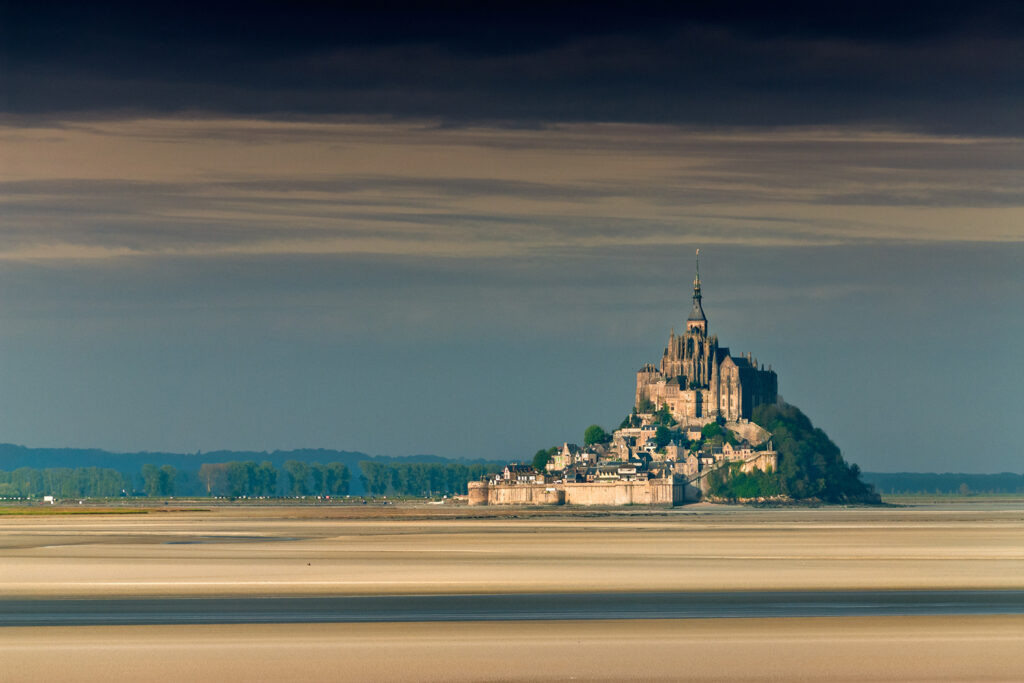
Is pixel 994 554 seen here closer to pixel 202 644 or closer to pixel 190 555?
pixel 190 555

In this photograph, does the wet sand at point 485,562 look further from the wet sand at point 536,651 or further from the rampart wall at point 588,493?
the rampart wall at point 588,493

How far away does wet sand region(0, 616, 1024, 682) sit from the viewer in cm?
2088

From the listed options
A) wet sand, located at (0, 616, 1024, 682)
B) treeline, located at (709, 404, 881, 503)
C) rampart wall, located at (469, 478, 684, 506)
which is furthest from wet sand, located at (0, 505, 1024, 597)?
treeline, located at (709, 404, 881, 503)

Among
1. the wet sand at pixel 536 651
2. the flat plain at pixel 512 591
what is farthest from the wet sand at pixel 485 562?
the wet sand at pixel 536 651

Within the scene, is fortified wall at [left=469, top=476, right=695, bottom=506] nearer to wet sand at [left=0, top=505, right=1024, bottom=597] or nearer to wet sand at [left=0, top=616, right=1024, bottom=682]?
wet sand at [left=0, top=505, right=1024, bottom=597]

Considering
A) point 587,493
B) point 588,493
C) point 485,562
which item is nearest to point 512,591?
point 485,562

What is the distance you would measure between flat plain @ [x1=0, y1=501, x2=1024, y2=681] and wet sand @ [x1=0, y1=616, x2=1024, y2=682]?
5cm

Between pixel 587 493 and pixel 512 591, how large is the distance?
152 m

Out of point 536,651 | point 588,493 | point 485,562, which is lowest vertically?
point 536,651

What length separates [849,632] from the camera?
81.5 feet

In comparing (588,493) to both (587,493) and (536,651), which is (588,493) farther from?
(536,651)

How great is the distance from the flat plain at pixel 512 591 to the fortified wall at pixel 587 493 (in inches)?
4650

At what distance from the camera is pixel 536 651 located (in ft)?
74.7

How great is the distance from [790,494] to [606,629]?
168233mm
